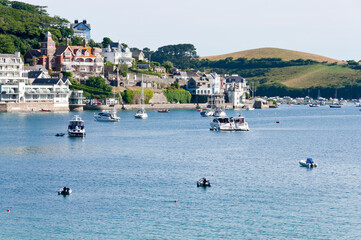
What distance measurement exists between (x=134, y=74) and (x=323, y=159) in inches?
5321

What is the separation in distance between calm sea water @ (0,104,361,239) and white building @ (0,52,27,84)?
81481mm

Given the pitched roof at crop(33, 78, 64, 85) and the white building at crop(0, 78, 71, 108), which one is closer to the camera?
the white building at crop(0, 78, 71, 108)

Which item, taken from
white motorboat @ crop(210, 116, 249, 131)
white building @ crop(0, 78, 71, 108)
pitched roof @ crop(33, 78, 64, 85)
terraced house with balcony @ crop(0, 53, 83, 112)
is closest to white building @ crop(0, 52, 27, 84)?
terraced house with balcony @ crop(0, 53, 83, 112)

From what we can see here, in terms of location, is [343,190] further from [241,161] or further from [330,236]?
[241,161]

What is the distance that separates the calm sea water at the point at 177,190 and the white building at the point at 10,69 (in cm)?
8148

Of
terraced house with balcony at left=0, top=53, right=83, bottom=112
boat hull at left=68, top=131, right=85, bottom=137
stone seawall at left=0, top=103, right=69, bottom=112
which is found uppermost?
terraced house with balcony at left=0, top=53, right=83, bottom=112

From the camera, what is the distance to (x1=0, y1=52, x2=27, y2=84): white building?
164750mm

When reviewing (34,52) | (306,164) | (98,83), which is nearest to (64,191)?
(306,164)

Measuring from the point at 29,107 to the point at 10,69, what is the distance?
1466cm

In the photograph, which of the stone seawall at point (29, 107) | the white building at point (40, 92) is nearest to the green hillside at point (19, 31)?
the white building at point (40, 92)

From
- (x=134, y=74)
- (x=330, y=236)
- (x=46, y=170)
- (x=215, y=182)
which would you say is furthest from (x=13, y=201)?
(x=134, y=74)

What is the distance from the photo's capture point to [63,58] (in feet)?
604

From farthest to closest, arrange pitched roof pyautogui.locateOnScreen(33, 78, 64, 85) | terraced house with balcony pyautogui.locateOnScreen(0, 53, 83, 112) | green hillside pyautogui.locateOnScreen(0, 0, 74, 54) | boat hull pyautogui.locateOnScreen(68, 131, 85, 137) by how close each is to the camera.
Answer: green hillside pyautogui.locateOnScreen(0, 0, 74, 54) → pitched roof pyautogui.locateOnScreen(33, 78, 64, 85) → terraced house with balcony pyautogui.locateOnScreen(0, 53, 83, 112) → boat hull pyautogui.locateOnScreen(68, 131, 85, 137)

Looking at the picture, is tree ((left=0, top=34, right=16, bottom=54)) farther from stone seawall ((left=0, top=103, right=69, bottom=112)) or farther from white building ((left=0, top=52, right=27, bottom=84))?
stone seawall ((left=0, top=103, right=69, bottom=112))
